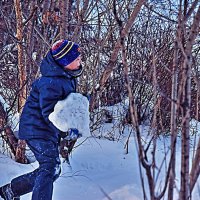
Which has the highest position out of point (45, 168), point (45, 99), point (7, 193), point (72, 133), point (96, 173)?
point (45, 99)

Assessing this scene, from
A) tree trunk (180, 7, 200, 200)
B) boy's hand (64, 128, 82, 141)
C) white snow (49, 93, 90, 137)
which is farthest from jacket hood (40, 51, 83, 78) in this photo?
tree trunk (180, 7, 200, 200)

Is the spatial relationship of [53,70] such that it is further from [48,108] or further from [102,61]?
[102,61]

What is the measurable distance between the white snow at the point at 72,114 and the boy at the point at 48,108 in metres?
0.06

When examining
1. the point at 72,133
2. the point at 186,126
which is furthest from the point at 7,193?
the point at 186,126

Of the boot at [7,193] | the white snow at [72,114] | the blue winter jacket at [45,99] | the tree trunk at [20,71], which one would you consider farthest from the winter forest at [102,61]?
the boot at [7,193]

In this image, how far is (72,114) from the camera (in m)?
2.91

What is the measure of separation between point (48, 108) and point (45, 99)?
0.21ft

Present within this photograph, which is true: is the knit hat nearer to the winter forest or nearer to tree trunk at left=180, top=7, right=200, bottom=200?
the winter forest

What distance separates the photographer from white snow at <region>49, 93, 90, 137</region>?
2.81 meters

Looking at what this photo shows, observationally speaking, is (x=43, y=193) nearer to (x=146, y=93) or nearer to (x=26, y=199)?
(x=26, y=199)

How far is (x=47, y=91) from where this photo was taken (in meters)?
2.84

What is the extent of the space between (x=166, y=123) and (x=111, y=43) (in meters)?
1.29

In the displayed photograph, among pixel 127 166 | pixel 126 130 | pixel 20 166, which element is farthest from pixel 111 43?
pixel 20 166

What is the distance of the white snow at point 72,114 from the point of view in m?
2.81
